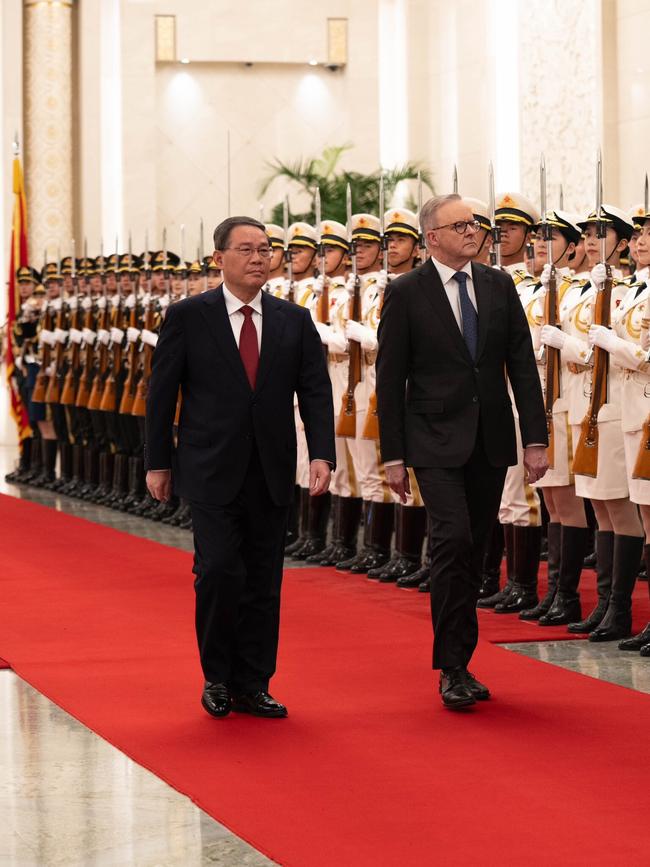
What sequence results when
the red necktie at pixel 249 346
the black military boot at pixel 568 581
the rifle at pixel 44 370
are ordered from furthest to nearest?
the rifle at pixel 44 370, the black military boot at pixel 568 581, the red necktie at pixel 249 346

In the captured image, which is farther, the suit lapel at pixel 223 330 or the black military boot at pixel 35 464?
the black military boot at pixel 35 464

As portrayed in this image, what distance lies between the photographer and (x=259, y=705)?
16.7 ft

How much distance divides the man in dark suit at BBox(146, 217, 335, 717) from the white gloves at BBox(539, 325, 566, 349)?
1879mm


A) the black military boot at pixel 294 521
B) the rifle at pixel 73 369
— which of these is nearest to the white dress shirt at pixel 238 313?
the black military boot at pixel 294 521

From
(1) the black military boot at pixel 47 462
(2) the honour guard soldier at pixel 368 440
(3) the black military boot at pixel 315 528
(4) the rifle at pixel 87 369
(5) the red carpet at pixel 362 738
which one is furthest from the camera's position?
(1) the black military boot at pixel 47 462

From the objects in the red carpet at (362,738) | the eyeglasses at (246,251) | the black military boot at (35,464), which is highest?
the eyeglasses at (246,251)

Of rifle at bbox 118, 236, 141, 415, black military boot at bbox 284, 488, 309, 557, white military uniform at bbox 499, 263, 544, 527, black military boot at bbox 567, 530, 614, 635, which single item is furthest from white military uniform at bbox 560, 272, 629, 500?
rifle at bbox 118, 236, 141, 415

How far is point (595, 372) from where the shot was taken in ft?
21.5

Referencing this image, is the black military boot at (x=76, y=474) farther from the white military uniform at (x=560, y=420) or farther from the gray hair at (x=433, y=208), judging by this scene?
the gray hair at (x=433, y=208)

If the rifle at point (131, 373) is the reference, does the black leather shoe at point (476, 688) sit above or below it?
below

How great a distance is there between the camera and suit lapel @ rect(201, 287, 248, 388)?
16.8ft

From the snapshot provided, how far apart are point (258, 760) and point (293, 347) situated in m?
1.33

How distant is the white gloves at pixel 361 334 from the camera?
27.3 feet

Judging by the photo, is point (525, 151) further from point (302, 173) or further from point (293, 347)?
point (293, 347)
